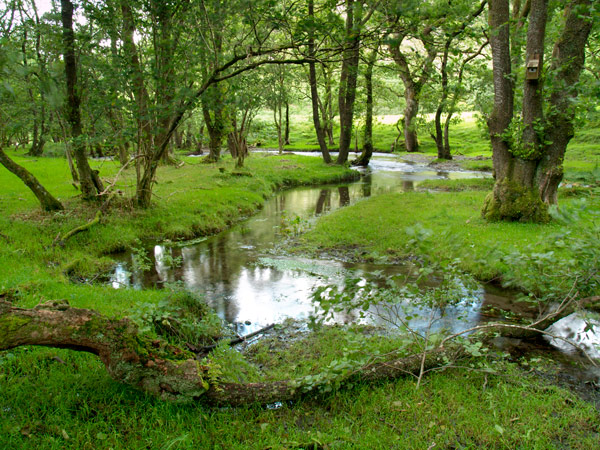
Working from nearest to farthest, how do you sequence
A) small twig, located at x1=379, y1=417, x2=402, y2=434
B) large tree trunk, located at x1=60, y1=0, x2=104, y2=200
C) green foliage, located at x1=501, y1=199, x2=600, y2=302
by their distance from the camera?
1. small twig, located at x1=379, y1=417, x2=402, y2=434
2. green foliage, located at x1=501, y1=199, x2=600, y2=302
3. large tree trunk, located at x1=60, y1=0, x2=104, y2=200

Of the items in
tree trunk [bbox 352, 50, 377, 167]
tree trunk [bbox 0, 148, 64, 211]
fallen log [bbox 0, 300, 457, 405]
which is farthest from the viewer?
tree trunk [bbox 352, 50, 377, 167]

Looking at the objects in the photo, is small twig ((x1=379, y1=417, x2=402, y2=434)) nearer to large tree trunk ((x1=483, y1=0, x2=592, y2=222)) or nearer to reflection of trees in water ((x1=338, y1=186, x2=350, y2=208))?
large tree trunk ((x1=483, y1=0, x2=592, y2=222))

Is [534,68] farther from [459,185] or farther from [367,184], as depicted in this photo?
[367,184]

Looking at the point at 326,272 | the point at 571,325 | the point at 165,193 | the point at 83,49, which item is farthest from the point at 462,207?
the point at 83,49

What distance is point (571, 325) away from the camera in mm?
6672

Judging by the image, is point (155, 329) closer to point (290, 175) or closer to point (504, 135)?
point (504, 135)

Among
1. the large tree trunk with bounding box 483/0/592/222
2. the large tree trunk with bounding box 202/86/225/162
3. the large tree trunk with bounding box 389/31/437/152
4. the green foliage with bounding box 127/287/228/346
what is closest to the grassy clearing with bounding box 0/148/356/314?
the green foliage with bounding box 127/287/228/346

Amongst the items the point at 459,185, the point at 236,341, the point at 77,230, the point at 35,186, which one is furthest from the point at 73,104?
the point at 459,185

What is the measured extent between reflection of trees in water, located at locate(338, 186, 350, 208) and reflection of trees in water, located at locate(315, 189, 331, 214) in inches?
24.7

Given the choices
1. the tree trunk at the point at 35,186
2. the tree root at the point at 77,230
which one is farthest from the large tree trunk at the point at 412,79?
the tree trunk at the point at 35,186

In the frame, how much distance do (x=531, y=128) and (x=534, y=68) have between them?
5.12ft

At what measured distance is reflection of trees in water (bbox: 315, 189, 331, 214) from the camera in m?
18.2

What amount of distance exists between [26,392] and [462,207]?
14.1 m

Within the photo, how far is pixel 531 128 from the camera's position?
438 inches
